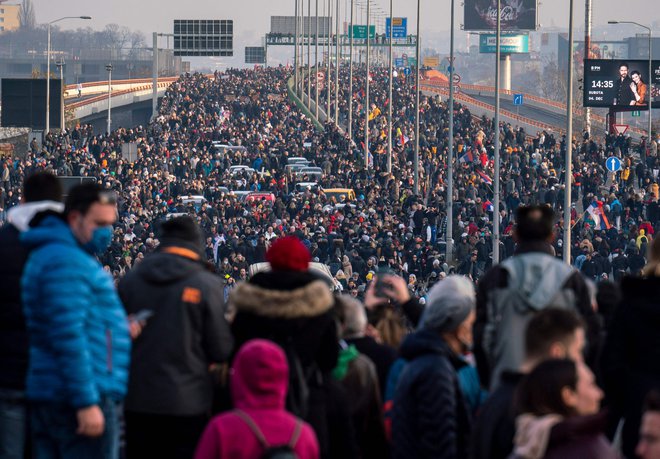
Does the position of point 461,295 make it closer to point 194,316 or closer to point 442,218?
point 194,316

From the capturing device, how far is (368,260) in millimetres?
38406

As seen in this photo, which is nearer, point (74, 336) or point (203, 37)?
point (74, 336)

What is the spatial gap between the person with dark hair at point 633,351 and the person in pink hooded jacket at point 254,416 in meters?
1.64

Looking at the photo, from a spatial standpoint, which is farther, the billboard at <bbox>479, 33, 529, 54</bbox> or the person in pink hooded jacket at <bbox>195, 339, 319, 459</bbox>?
the billboard at <bbox>479, 33, 529, 54</bbox>

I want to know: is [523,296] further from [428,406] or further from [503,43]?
[503,43]

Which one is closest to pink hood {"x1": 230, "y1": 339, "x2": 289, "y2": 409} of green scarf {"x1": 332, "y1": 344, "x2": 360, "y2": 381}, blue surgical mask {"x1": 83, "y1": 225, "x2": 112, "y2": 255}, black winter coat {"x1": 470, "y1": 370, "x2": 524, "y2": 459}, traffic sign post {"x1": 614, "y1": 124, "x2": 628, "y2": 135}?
black winter coat {"x1": 470, "y1": 370, "x2": 524, "y2": 459}

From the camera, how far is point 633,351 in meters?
7.13

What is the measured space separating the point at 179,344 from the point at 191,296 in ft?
0.70

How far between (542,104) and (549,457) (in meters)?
127

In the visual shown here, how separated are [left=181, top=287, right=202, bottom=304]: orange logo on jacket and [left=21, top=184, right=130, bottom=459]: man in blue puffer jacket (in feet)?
1.87

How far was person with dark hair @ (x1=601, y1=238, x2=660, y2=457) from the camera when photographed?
708 centimetres

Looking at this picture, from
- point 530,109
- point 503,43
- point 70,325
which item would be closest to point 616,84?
point 70,325

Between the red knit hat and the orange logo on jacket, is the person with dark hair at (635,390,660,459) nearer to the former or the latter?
the red knit hat

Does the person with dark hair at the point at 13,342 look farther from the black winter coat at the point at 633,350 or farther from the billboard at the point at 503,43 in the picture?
the billboard at the point at 503,43
